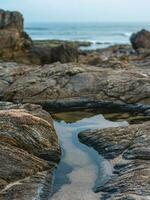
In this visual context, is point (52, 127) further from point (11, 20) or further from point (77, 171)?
point (11, 20)

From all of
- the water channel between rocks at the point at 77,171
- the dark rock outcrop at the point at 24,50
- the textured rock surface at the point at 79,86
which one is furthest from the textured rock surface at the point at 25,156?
the dark rock outcrop at the point at 24,50

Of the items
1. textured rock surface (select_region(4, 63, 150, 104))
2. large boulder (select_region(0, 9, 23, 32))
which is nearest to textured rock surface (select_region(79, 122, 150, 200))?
textured rock surface (select_region(4, 63, 150, 104))

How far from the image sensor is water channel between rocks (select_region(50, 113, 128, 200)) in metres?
11.8

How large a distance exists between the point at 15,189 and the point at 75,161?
3188mm

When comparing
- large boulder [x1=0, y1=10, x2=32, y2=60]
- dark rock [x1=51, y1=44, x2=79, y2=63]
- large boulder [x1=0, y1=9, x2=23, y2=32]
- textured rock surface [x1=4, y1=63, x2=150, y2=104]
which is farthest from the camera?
large boulder [x1=0, y1=9, x2=23, y2=32]

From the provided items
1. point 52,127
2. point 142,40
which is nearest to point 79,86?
point 52,127

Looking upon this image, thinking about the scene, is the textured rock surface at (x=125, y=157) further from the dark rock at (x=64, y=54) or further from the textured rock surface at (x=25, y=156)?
the dark rock at (x=64, y=54)

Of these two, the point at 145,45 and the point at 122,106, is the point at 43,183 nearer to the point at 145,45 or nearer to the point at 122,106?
the point at 122,106

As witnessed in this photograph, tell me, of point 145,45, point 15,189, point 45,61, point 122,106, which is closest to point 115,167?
point 15,189

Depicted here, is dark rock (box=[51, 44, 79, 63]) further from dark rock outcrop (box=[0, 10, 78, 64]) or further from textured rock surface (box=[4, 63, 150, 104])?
textured rock surface (box=[4, 63, 150, 104])

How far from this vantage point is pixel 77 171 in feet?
44.1

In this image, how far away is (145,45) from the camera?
221 ft

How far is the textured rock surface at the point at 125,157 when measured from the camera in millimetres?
11351

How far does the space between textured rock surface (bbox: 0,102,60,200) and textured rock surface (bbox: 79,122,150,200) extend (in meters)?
1.59
